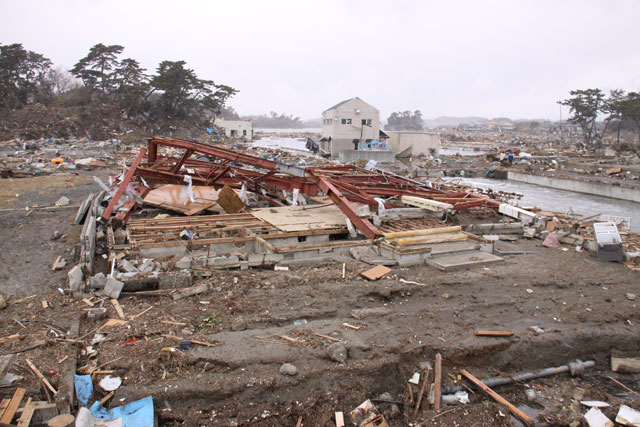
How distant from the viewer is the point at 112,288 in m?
5.77

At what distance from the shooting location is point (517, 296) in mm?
6207

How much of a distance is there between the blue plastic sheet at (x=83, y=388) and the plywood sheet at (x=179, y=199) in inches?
248

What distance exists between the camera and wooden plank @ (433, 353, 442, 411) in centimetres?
418

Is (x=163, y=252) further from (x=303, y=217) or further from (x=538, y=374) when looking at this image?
(x=538, y=374)

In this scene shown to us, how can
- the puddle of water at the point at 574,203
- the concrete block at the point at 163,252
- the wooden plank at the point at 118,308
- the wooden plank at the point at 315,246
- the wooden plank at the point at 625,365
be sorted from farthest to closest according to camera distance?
the puddle of water at the point at 574,203
the wooden plank at the point at 315,246
the concrete block at the point at 163,252
the wooden plank at the point at 118,308
the wooden plank at the point at 625,365

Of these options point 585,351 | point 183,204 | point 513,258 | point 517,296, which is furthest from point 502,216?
point 183,204

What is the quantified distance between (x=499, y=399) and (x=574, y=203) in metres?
17.4

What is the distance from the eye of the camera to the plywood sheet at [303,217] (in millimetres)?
8812

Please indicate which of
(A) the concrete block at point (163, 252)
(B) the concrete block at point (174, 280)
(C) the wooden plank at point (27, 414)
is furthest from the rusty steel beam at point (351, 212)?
(C) the wooden plank at point (27, 414)

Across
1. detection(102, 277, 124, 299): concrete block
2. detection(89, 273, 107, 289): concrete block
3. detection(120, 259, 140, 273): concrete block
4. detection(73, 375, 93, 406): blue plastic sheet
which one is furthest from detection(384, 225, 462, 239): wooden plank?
detection(73, 375, 93, 406): blue plastic sheet

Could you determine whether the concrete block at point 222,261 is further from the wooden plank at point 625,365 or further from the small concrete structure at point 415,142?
the small concrete structure at point 415,142

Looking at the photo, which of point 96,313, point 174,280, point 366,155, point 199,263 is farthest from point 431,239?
point 366,155

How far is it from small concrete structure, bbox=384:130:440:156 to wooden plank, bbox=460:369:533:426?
31.2 meters

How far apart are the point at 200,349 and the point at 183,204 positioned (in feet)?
21.2
